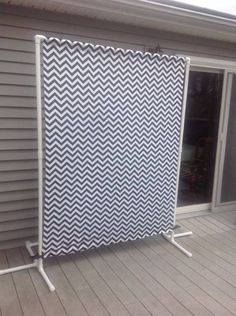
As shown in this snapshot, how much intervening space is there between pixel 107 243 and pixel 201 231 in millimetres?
1311

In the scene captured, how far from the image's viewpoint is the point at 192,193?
4555mm

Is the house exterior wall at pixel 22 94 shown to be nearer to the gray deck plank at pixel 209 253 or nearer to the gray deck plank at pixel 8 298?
the gray deck plank at pixel 8 298

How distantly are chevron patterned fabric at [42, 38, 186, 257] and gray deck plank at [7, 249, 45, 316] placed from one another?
0.27m

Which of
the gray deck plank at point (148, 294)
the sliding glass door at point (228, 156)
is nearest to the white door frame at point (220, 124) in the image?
the sliding glass door at point (228, 156)

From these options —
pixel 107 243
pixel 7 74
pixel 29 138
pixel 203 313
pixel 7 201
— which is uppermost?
pixel 7 74

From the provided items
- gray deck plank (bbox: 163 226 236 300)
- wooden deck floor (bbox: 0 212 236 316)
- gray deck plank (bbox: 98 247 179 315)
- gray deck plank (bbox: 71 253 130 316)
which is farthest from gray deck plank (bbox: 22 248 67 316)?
gray deck plank (bbox: 163 226 236 300)

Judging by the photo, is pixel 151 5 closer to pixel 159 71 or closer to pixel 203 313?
pixel 159 71

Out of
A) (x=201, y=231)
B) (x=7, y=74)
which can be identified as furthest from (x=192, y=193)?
(x=7, y=74)

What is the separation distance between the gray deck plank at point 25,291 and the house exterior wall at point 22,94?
0.31 meters

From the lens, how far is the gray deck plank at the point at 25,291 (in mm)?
2369

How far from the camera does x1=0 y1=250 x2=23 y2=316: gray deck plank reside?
2344 millimetres

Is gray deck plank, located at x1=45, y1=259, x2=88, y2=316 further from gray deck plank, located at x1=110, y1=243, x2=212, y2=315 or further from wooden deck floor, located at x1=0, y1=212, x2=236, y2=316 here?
gray deck plank, located at x1=110, y1=243, x2=212, y2=315

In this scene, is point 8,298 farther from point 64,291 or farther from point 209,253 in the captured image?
point 209,253

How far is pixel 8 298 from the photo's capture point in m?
2.49
